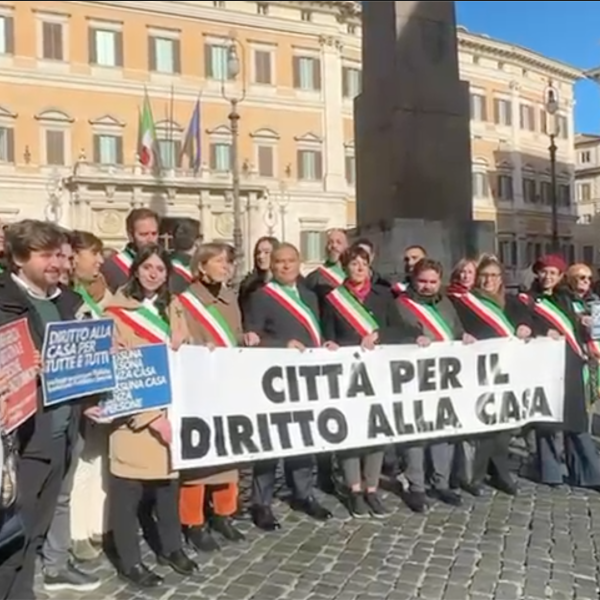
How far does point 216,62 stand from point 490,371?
67.4ft

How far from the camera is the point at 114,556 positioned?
3.85m

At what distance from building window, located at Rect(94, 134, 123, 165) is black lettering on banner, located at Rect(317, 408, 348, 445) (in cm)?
1853

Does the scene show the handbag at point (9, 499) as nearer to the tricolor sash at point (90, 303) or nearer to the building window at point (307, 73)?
the tricolor sash at point (90, 303)

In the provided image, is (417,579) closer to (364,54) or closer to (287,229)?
(364,54)

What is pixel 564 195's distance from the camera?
331 inches

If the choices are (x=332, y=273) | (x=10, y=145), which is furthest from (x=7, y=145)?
(x=332, y=273)

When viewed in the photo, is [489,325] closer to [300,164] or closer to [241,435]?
[241,435]

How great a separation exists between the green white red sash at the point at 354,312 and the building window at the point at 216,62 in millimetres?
19912

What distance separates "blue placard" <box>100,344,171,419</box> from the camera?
356 cm

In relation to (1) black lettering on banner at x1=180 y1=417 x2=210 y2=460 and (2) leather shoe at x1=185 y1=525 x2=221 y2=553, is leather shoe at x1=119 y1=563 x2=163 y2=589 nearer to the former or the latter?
(2) leather shoe at x1=185 y1=525 x2=221 y2=553

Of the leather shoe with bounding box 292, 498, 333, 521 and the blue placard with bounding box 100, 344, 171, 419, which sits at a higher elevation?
the blue placard with bounding box 100, 344, 171, 419

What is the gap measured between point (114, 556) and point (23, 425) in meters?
1.11

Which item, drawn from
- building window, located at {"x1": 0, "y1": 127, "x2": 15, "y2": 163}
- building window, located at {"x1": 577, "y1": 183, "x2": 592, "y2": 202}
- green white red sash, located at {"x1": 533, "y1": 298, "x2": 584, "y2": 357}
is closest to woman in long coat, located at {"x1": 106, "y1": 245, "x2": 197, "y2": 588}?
green white red sash, located at {"x1": 533, "y1": 298, "x2": 584, "y2": 357}

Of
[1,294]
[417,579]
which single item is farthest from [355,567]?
[1,294]
